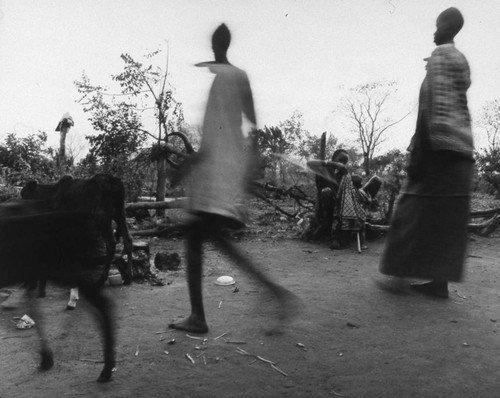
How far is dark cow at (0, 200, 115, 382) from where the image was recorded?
201 centimetres

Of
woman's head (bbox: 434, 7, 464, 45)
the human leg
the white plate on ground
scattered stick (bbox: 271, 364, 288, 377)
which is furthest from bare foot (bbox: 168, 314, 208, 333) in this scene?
woman's head (bbox: 434, 7, 464, 45)

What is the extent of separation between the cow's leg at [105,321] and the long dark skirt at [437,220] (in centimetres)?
170

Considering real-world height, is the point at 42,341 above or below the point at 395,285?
below

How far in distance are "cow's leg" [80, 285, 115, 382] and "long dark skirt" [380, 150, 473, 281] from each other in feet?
5.58

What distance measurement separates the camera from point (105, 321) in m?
2.23

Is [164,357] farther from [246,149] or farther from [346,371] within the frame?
[246,149]

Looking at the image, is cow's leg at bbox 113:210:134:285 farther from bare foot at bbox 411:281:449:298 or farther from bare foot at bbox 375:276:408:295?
bare foot at bbox 411:281:449:298

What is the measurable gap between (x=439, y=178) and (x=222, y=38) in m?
1.62

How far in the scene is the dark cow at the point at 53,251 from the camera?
201cm

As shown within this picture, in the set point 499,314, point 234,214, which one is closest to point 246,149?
point 234,214

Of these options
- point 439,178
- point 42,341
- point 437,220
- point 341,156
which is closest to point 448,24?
point 439,178

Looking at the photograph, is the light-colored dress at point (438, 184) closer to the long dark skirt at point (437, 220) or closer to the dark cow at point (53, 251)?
the long dark skirt at point (437, 220)

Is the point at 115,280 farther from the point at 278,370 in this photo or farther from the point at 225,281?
the point at 278,370

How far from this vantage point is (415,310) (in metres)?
3.66
